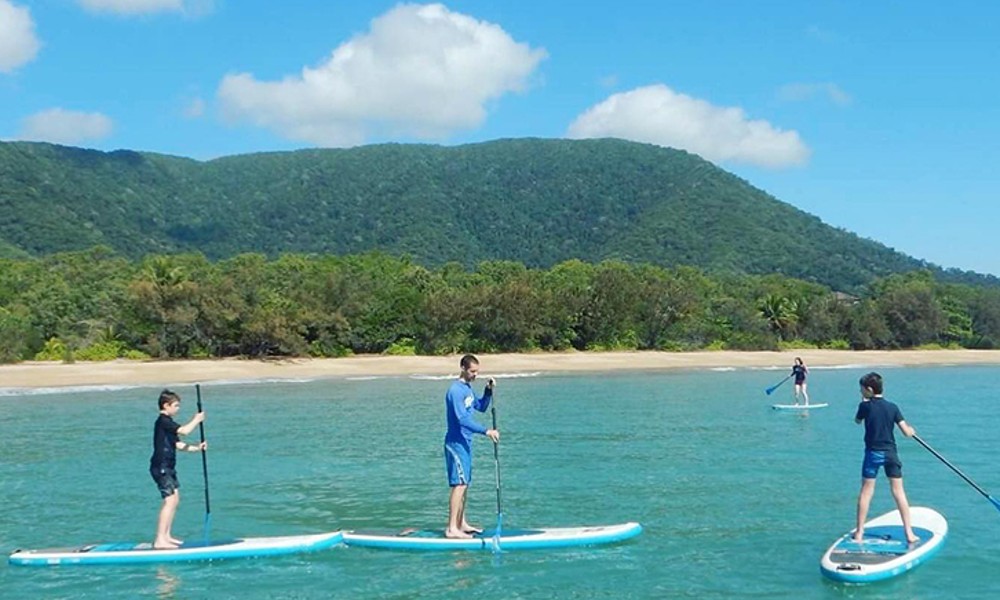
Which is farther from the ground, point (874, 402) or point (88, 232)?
point (88, 232)

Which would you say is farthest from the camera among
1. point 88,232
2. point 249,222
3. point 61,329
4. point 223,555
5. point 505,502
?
point 249,222

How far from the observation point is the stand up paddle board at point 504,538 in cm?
1285

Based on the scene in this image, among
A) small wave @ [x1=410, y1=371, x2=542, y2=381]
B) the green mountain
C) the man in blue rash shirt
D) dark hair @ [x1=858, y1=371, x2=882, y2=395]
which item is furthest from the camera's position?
the green mountain

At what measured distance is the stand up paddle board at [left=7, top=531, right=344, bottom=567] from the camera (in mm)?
12500

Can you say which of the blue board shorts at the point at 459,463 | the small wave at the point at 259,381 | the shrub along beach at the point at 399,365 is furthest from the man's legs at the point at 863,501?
the shrub along beach at the point at 399,365

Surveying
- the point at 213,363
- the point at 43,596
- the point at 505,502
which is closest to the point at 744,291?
the point at 213,363

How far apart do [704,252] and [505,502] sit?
138 metres

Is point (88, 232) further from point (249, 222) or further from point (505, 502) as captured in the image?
point (505, 502)

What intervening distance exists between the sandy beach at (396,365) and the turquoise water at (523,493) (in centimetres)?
1397

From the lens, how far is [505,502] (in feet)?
53.6

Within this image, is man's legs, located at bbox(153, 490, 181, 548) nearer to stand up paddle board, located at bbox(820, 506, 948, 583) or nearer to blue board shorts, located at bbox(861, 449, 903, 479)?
stand up paddle board, located at bbox(820, 506, 948, 583)

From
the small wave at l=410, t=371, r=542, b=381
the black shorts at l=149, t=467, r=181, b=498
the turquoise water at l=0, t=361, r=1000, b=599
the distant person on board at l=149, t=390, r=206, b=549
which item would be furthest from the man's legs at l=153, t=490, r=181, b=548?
the small wave at l=410, t=371, r=542, b=381

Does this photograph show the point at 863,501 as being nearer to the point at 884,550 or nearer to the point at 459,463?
the point at 884,550

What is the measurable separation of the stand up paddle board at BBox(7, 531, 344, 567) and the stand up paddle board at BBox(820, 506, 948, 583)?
6589 millimetres
